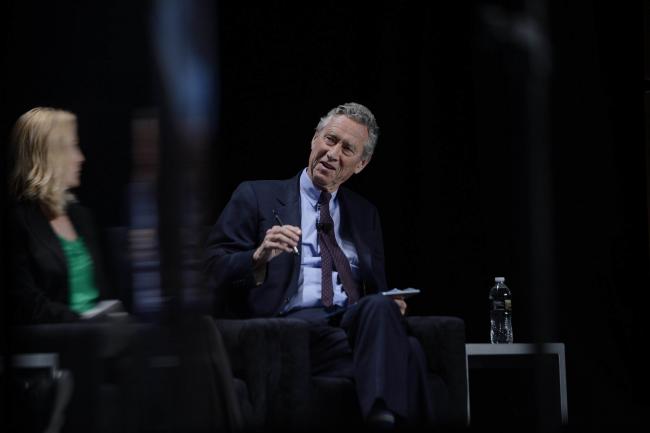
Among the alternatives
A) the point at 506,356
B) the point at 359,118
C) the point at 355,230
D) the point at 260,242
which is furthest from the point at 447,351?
the point at 359,118

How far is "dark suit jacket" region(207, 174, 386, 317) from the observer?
2.97m

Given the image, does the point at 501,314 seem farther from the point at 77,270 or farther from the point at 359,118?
the point at 77,270

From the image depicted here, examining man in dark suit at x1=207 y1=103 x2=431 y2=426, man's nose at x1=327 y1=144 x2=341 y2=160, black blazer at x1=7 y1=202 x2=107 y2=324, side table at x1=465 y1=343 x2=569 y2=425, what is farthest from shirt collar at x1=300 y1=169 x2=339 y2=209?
black blazer at x1=7 y1=202 x2=107 y2=324

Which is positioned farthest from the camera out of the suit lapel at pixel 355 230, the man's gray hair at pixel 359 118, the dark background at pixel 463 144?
the dark background at pixel 463 144

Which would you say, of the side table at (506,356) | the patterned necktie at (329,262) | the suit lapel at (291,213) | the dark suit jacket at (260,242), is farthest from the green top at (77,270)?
the side table at (506,356)

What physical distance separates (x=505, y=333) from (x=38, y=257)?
223 centimetres

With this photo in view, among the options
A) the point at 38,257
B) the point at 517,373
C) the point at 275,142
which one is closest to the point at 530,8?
the point at 38,257

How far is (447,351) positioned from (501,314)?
43.1 inches

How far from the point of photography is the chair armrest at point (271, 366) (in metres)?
2.57

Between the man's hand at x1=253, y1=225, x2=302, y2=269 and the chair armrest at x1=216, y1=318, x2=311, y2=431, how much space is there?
31 centimetres

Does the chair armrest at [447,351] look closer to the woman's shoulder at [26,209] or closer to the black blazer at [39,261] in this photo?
the black blazer at [39,261]

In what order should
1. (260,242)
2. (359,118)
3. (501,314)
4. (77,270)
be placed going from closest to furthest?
(77,270) → (260,242) → (359,118) → (501,314)

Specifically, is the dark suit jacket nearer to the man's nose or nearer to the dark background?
the man's nose

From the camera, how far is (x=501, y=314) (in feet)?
13.0
